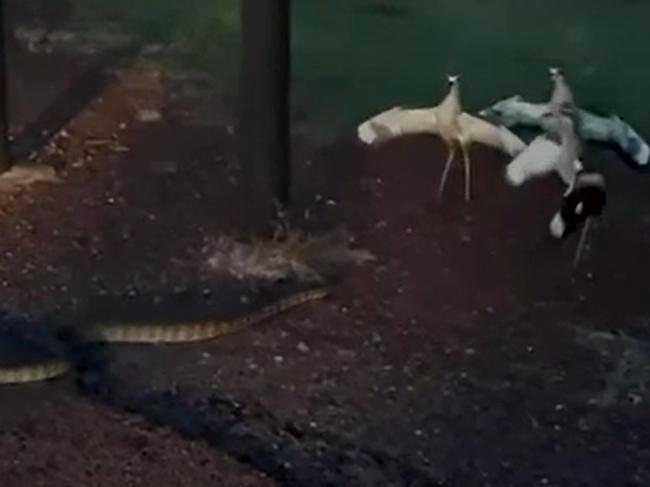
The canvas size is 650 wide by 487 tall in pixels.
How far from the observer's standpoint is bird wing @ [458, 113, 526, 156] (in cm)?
537

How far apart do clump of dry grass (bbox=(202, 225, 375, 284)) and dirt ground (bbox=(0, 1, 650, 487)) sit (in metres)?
0.06

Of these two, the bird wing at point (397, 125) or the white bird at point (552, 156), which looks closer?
the white bird at point (552, 156)

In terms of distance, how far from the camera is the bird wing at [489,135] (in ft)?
17.6

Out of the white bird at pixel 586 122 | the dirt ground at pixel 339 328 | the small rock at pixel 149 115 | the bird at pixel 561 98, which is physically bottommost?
the dirt ground at pixel 339 328

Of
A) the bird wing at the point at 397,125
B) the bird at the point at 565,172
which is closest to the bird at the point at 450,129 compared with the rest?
the bird wing at the point at 397,125

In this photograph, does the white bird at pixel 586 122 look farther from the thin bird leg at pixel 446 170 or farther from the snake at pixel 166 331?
the snake at pixel 166 331

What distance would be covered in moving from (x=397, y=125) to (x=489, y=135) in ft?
1.16

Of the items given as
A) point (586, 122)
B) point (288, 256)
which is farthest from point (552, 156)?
point (288, 256)

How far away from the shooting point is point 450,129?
212 inches

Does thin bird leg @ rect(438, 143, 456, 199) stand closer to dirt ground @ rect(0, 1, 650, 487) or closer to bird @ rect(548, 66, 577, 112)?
dirt ground @ rect(0, 1, 650, 487)

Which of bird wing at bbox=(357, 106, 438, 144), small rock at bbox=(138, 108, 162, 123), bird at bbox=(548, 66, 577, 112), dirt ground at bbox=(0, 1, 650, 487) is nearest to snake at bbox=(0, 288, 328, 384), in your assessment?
dirt ground at bbox=(0, 1, 650, 487)

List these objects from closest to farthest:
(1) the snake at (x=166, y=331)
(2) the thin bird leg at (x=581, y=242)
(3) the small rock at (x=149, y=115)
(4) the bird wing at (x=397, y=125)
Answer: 1. (1) the snake at (x=166, y=331)
2. (2) the thin bird leg at (x=581, y=242)
3. (4) the bird wing at (x=397, y=125)
4. (3) the small rock at (x=149, y=115)

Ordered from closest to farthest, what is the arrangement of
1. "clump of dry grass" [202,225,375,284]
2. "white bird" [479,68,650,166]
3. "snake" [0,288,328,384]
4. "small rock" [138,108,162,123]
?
"snake" [0,288,328,384], "clump of dry grass" [202,225,375,284], "white bird" [479,68,650,166], "small rock" [138,108,162,123]

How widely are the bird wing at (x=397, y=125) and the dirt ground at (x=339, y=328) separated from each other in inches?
3.5
